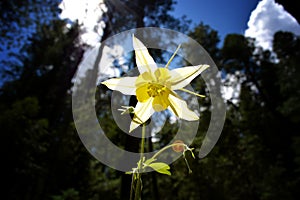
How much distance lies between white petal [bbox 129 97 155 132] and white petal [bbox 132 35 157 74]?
6cm

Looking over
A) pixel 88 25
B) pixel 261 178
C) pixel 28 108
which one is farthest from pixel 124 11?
pixel 261 178

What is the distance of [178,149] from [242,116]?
9.27 meters

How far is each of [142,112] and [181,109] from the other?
0.08 metres

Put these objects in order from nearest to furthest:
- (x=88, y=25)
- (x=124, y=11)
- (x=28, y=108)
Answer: (x=28, y=108) < (x=124, y=11) < (x=88, y=25)

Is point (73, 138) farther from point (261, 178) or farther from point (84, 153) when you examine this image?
point (261, 178)

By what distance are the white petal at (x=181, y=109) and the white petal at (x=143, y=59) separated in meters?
0.08

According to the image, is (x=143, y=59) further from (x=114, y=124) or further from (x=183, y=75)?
(x=114, y=124)

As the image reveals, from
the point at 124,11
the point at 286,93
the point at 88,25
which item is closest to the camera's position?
the point at 124,11

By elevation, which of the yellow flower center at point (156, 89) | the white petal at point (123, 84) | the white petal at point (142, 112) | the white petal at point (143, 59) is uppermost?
the white petal at point (143, 59)

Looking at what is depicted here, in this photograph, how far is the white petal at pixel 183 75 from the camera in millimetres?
454

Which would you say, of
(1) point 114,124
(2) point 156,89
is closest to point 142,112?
(2) point 156,89

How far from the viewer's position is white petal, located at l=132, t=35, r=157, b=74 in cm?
47

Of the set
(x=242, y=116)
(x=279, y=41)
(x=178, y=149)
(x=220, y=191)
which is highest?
(x=279, y=41)

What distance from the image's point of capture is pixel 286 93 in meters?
8.64
